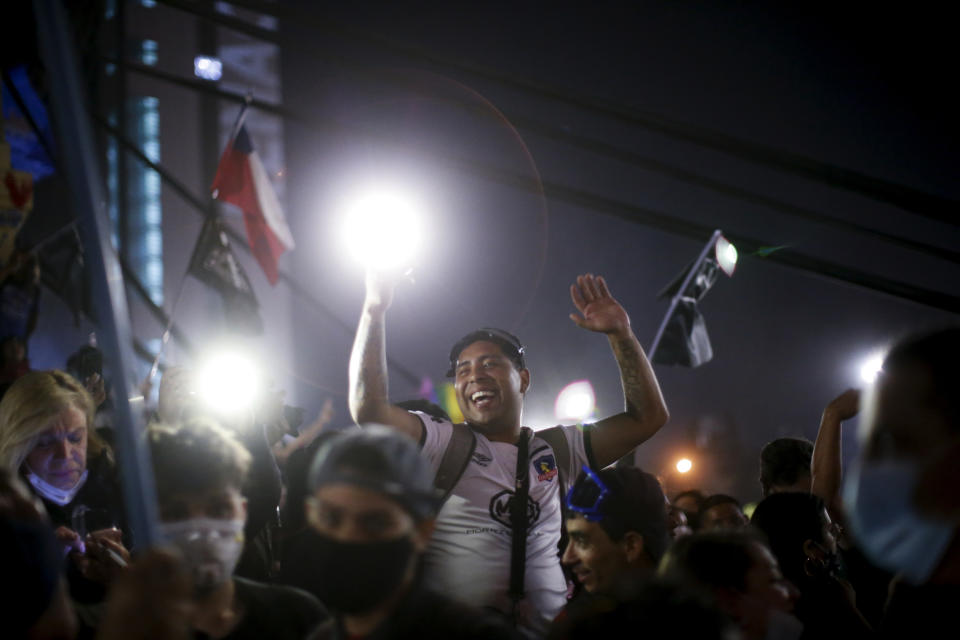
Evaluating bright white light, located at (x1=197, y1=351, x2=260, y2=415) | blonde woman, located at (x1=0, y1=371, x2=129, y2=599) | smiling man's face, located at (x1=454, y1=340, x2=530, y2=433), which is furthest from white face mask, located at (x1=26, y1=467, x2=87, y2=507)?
smiling man's face, located at (x1=454, y1=340, x2=530, y2=433)

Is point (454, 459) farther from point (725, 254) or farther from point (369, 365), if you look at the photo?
point (725, 254)

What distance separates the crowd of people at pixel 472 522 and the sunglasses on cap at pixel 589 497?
10mm

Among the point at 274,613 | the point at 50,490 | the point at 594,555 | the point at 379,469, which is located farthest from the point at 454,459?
the point at 50,490

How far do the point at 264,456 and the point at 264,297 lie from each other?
2978cm

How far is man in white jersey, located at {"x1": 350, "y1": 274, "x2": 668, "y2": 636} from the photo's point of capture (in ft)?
10.7

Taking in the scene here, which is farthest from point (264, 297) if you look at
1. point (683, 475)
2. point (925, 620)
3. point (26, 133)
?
point (925, 620)

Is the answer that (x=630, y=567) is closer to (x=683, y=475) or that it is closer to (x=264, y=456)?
(x=264, y=456)

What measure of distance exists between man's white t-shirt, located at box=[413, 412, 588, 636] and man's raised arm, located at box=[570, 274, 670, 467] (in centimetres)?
23

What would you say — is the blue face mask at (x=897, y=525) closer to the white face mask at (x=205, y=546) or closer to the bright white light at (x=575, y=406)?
the white face mask at (x=205, y=546)

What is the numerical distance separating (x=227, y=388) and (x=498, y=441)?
1432 millimetres

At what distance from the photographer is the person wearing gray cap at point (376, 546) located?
6.39 ft

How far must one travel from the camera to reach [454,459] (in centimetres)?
348

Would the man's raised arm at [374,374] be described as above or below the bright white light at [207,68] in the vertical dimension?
below

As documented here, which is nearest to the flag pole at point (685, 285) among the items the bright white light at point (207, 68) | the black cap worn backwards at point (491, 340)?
the black cap worn backwards at point (491, 340)
